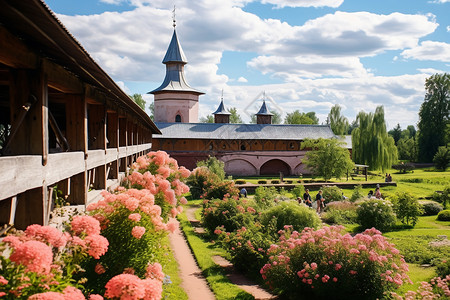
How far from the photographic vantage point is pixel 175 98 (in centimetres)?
4634

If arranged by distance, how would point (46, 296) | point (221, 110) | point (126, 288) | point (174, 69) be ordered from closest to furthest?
point (46, 296) → point (126, 288) → point (174, 69) → point (221, 110)

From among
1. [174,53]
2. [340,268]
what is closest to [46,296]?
[340,268]

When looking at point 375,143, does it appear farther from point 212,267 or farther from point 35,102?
point 35,102

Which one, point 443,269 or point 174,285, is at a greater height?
point 443,269

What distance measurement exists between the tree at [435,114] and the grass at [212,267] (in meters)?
53.6

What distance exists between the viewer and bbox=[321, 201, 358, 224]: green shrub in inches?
760

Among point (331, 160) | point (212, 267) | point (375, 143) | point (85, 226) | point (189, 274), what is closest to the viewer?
point (85, 226)

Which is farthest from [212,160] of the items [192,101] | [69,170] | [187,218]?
[69,170]

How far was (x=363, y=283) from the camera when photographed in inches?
331

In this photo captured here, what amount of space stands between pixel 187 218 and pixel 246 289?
31.8ft

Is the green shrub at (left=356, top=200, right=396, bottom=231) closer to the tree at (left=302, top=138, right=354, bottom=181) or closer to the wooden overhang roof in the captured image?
the tree at (left=302, top=138, right=354, bottom=181)

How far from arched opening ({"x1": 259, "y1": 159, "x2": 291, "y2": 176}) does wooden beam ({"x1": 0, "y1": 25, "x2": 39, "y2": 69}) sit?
4006 cm

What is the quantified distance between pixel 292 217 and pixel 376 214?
250 inches

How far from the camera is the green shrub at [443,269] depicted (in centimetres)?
1026
